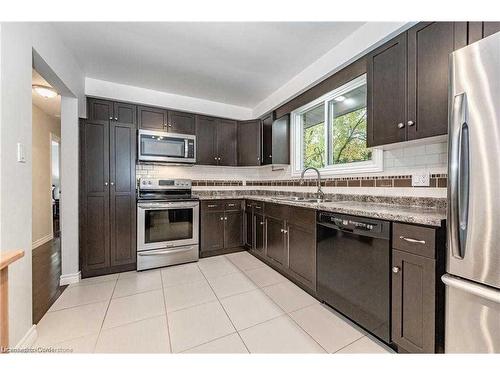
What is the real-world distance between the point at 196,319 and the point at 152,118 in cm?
272

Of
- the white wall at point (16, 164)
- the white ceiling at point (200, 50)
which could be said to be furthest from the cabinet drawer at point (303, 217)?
the white wall at point (16, 164)

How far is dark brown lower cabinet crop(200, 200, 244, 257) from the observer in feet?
10.4

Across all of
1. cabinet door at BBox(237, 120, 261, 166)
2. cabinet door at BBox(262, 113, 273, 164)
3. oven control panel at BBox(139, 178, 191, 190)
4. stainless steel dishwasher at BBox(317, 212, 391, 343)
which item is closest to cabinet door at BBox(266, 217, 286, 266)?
stainless steel dishwasher at BBox(317, 212, 391, 343)

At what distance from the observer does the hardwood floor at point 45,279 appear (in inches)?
75.3

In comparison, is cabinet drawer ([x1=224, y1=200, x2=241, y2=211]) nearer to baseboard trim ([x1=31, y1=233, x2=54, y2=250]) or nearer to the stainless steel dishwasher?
the stainless steel dishwasher

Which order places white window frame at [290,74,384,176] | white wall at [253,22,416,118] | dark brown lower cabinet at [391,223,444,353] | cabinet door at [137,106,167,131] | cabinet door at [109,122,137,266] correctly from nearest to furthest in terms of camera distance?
1. dark brown lower cabinet at [391,223,444,353]
2. white wall at [253,22,416,118]
3. white window frame at [290,74,384,176]
4. cabinet door at [109,122,137,266]
5. cabinet door at [137,106,167,131]

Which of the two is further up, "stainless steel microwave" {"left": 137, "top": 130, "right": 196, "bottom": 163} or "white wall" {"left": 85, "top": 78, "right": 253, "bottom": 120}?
"white wall" {"left": 85, "top": 78, "right": 253, "bottom": 120}

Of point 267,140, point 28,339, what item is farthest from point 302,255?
point 28,339

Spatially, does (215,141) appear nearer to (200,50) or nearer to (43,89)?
(200,50)

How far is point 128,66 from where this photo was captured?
2.65 meters

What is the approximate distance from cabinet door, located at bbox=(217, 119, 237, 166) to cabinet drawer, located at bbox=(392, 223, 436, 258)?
2858 mm

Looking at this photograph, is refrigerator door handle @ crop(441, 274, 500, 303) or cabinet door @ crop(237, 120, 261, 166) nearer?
refrigerator door handle @ crop(441, 274, 500, 303)
